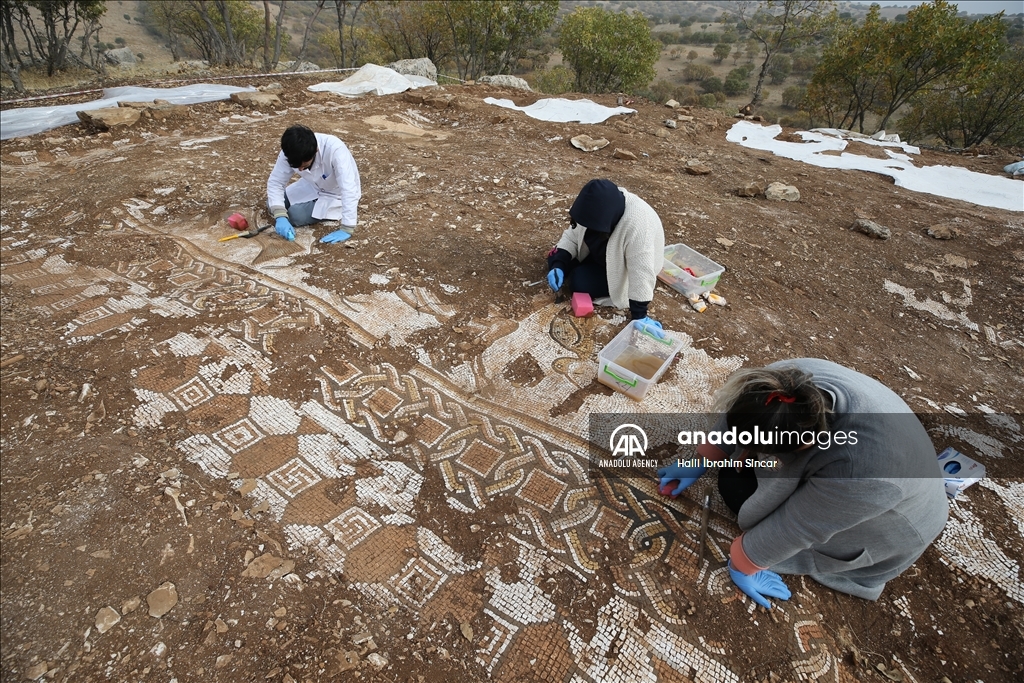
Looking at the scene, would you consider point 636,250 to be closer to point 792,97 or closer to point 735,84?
point 792,97

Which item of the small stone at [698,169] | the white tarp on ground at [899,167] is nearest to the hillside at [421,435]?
the white tarp on ground at [899,167]

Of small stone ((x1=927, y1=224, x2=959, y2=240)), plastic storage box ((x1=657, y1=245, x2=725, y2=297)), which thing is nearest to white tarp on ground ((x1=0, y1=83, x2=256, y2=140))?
plastic storage box ((x1=657, y1=245, x2=725, y2=297))

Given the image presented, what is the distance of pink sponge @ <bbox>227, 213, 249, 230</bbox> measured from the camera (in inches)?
153

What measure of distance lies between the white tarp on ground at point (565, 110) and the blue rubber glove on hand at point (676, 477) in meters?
6.43

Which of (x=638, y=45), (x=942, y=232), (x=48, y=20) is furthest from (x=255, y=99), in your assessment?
(x=638, y=45)

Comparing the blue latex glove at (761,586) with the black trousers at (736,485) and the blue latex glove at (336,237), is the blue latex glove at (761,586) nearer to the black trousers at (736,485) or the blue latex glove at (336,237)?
the black trousers at (736,485)

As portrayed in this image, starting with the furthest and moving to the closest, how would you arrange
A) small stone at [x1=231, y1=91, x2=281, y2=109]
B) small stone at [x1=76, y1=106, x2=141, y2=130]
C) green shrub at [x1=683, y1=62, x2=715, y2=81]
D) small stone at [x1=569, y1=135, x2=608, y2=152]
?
green shrub at [x1=683, y1=62, x2=715, y2=81], small stone at [x1=231, y1=91, x2=281, y2=109], small stone at [x1=569, y1=135, x2=608, y2=152], small stone at [x1=76, y1=106, x2=141, y2=130]

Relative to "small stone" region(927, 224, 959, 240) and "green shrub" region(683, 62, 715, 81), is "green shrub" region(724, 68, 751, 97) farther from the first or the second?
"small stone" region(927, 224, 959, 240)

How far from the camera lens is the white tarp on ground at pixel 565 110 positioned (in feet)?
23.6

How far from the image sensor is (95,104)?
6086 mm

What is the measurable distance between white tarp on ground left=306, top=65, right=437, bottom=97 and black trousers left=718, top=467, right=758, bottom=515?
27.2 ft

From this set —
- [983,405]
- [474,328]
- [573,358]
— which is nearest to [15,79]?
[474,328]

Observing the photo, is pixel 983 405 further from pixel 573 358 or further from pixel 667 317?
pixel 573 358

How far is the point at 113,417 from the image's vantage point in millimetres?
2348
